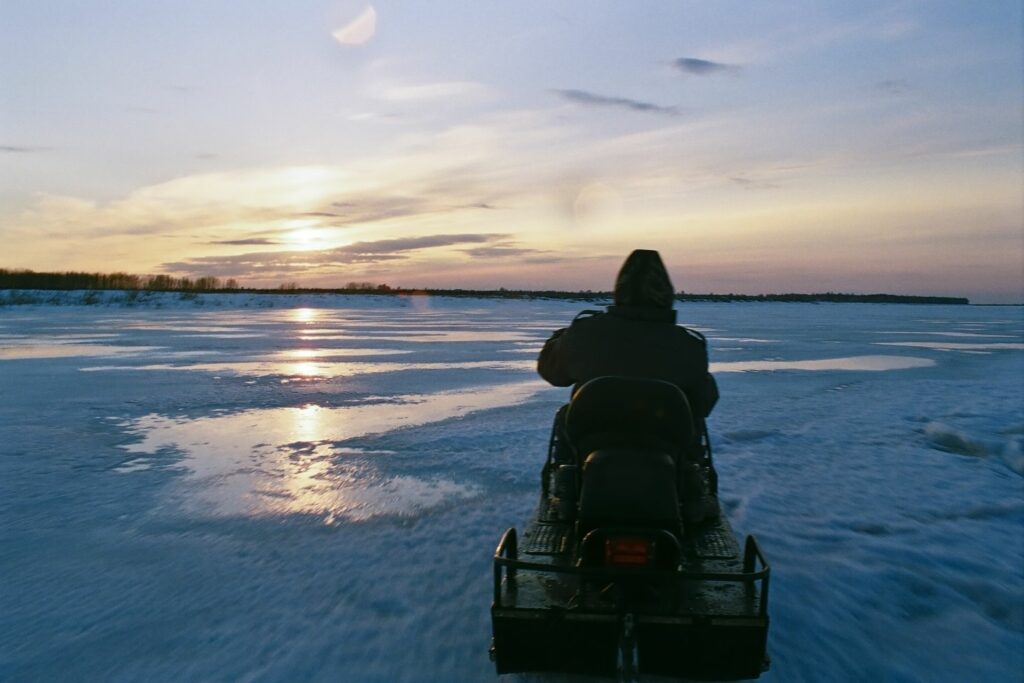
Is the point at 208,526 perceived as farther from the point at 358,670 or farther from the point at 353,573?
the point at 358,670

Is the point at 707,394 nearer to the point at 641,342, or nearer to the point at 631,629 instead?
the point at 641,342

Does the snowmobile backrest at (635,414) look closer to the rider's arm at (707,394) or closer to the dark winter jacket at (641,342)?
the dark winter jacket at (641,342)

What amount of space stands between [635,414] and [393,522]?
2661mm

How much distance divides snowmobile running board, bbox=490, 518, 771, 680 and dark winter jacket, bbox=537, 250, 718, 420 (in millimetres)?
823

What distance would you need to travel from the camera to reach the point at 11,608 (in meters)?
3.63

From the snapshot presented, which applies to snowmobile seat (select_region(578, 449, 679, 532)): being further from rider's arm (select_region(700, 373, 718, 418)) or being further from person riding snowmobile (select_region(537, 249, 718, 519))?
rider's arm (select_region(700, 373, 718, 418))

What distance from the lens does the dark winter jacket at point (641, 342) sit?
3197 millimetres

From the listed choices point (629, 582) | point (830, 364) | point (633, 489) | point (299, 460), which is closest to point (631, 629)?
point (629, 582)

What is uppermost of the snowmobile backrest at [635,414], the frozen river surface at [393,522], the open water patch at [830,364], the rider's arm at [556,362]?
the rider's arm at [556,362]

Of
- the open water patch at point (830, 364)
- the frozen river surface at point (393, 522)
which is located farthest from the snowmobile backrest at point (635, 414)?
the open water patch at point (830, 364)

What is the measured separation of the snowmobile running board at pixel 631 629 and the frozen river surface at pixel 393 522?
42 centimetres

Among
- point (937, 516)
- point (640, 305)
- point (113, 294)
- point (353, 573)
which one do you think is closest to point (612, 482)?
point (640, 305)

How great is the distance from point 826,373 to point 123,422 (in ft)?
40.3

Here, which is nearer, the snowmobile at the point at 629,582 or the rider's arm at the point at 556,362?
the snowmobile at the point at 629,582
